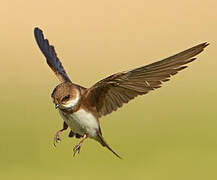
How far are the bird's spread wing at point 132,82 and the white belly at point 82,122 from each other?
50mm

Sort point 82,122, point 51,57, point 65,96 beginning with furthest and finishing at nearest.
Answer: point 51,57 < point 82,122 < point 65,96

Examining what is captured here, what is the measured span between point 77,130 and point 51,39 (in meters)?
5.24

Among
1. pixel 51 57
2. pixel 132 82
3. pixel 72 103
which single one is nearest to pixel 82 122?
pixel 72 103

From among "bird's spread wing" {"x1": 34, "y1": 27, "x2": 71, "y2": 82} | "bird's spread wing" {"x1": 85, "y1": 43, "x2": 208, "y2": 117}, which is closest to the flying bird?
"bird's spread wing" {"x1": 85, "y1": 43, "x2": 208, "y2": 117}

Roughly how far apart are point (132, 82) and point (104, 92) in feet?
0.44

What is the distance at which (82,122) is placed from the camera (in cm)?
288

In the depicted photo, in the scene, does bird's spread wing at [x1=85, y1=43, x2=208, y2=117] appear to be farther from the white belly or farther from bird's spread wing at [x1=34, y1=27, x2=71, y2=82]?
bird's spread wing at [x1=34, y1=27, x2=71, y2=82]

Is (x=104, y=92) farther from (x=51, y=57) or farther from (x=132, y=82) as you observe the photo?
(x=51, y=57)

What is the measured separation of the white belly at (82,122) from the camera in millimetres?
2842

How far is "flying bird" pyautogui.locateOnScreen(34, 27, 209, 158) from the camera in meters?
2.64

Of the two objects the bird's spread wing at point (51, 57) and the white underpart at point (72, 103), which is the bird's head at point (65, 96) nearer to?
the white underpart at point (72, 103)

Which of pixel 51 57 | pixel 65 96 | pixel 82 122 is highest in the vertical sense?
pixel 51 57

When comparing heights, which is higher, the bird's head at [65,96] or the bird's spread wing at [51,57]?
the bird's spread wing at [51,57]

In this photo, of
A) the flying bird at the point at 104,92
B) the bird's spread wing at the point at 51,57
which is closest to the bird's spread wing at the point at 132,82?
the flying bird at the point at 104,92
